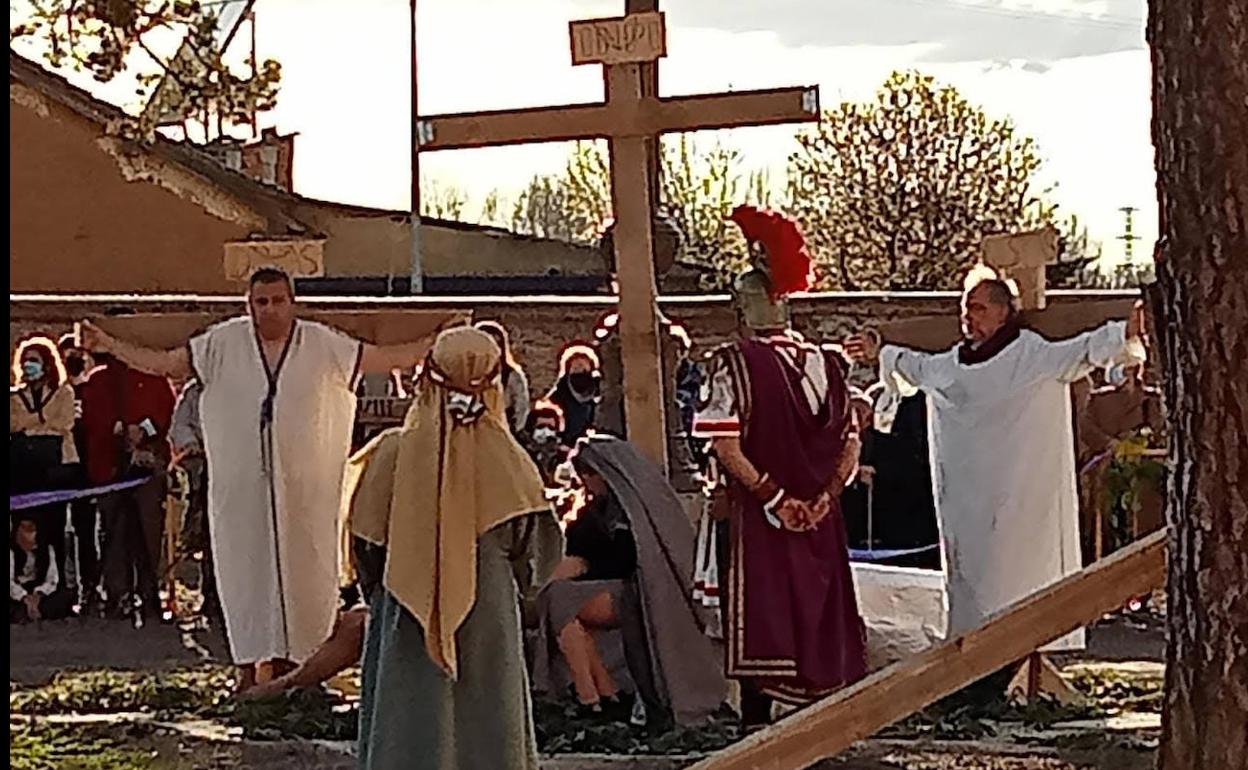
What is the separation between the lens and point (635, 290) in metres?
9.78

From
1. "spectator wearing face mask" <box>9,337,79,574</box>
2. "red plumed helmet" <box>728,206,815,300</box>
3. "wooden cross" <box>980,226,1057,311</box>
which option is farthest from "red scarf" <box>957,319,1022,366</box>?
"spectator wearing face mask" <box>9,337,79,574</box>

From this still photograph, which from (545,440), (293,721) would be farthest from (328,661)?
(545,440)

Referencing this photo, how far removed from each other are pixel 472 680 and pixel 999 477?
3528mm

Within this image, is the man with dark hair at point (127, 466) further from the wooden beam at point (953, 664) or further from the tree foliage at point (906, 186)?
the tree foliage at point (906, 186)

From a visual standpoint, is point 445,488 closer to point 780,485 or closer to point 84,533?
point 780,485

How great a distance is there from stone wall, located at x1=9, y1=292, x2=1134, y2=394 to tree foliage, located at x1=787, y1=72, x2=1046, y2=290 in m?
13.7

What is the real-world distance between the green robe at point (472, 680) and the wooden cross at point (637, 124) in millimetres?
2939

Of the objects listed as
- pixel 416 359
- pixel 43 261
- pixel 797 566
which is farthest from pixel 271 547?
pixel 43 261

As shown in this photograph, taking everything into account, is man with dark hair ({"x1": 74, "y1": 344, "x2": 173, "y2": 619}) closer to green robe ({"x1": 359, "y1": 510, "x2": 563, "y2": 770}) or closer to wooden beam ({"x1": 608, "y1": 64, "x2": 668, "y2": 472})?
wooden beam ({"x1": 608, "y1": 64, "x2": 668, "y2": 472})

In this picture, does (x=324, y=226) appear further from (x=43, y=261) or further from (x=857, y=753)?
(x=857, y=753)

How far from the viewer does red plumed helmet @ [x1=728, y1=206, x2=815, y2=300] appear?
28.6 ft

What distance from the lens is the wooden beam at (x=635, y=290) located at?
9719 millimetres

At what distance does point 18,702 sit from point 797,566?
3.72m

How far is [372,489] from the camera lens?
6703 mm
